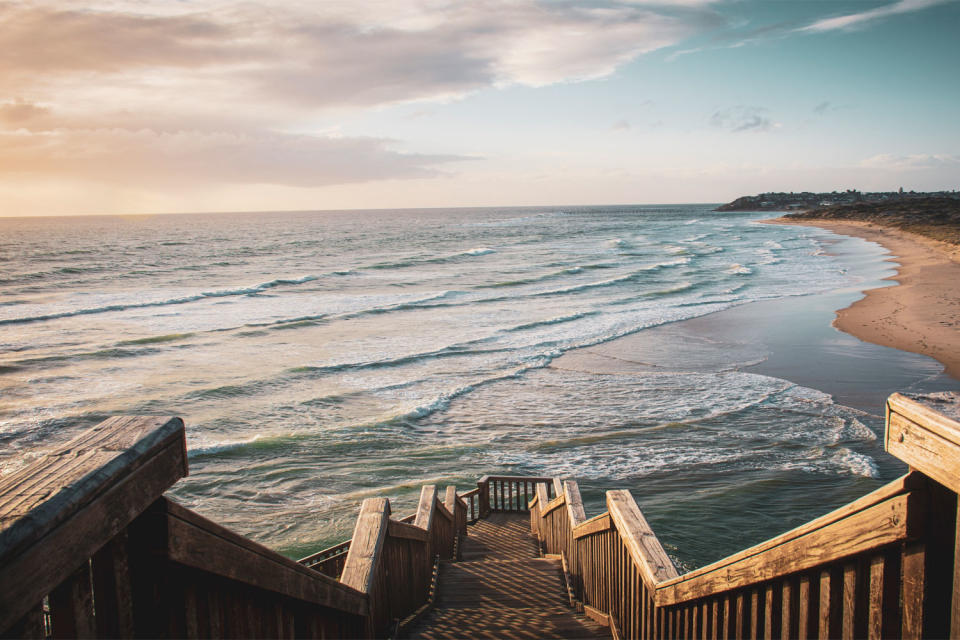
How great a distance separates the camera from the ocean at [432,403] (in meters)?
11.1

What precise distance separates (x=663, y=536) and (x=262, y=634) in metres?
8.41

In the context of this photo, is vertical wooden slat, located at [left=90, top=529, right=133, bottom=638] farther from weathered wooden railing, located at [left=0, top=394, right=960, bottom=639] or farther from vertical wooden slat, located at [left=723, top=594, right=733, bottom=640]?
vertical wooden slat, located at [left=723, top=594, right=733, bottom=640]

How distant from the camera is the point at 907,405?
72.9 inches

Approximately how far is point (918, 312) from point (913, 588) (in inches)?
1146

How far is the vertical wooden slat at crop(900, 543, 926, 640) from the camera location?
5.89 ft

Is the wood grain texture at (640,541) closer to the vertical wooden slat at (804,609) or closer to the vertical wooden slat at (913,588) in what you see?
the vertical wooden slat at (804,609)

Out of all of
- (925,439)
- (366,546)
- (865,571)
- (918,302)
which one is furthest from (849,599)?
(918,302)

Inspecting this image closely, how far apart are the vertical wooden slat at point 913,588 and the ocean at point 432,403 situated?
24.4 feet

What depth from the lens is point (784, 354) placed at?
802 inches

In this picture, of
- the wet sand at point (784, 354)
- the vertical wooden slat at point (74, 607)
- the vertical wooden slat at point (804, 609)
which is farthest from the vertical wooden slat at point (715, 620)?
the wet sand at point (784, 354)

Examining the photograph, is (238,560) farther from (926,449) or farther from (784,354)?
(784,354)

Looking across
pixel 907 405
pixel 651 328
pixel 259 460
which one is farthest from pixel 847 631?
pixel 651 328

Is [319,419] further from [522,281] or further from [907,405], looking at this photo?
[522,281]

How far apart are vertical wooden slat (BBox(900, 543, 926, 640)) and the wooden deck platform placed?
3729 mm
